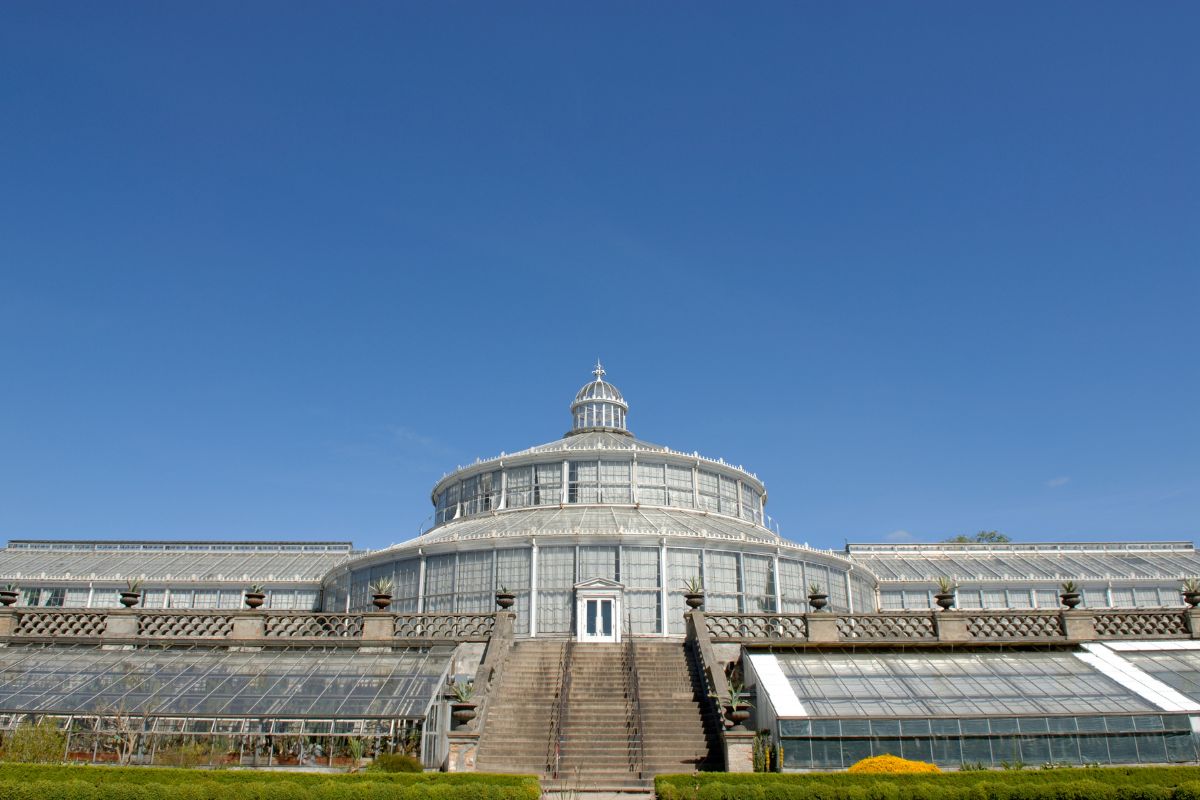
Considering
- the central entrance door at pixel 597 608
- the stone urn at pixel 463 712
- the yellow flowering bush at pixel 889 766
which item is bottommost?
the yellow flowering bush at pixel 889 766

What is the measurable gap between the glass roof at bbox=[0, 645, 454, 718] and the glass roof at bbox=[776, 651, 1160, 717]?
10.6 meters

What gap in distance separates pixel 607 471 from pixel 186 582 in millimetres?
28964

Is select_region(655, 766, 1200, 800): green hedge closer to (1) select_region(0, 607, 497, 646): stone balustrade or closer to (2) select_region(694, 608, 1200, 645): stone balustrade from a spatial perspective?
(2) select_region(694, 608, 1200, 645): stone balustrade

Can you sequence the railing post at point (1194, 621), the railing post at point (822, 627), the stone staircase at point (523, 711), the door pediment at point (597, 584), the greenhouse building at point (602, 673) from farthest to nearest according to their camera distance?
the door pediment at point (597, 584)
the railing post at point (1194, 621)
the railing post at point (822, 627)
the stone staircase at point (523, 711)
the greenhouse building at point (602, 673)

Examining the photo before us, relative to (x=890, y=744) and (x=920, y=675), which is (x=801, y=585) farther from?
(x=890, y=744)

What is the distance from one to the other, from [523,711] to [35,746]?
1192cm

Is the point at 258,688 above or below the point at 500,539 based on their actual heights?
below

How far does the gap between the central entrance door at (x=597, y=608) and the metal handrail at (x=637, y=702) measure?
275 inches

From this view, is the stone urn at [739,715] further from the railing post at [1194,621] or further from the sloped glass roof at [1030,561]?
the sloped glass roof at [1030,561]

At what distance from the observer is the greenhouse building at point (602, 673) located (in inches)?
858

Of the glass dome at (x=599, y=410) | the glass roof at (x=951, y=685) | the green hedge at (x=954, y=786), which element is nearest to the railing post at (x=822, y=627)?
the glass roof at (x=951, y=685)

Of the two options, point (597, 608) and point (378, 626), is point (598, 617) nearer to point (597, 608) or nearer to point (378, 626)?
point (597, 608)

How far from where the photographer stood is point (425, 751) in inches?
879

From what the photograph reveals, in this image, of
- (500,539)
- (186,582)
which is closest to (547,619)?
(500,539)
